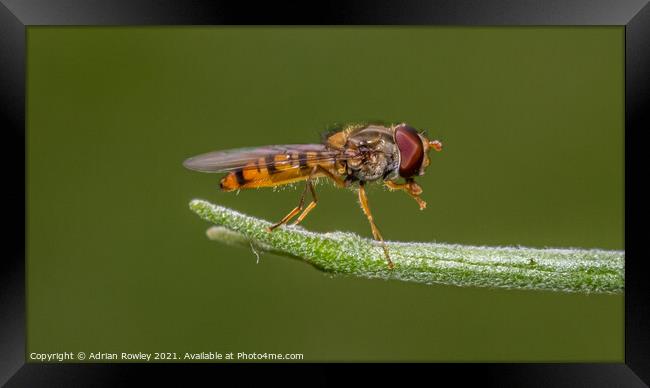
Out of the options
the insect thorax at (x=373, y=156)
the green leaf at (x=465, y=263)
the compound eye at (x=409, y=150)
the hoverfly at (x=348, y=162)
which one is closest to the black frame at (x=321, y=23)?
the green leaf at (x=465, y=263)

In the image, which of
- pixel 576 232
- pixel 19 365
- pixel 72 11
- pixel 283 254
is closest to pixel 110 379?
pixel 19 365

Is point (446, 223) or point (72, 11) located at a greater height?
point (72, 11)

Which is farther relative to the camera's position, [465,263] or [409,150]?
[409,150]

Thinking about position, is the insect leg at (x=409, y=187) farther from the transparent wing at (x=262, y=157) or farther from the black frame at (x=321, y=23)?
the black frame at (x=321, y=23)

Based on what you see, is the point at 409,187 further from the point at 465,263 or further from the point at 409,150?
the point at 465,263

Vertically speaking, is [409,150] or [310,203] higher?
[409,150]

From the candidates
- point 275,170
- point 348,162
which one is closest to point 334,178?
point 348,162

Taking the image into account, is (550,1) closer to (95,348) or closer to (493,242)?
(493,242)
